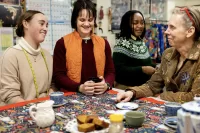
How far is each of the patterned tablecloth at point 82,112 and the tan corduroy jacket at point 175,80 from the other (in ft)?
0.56

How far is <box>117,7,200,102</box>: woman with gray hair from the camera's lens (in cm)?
160

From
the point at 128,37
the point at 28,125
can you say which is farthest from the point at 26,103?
the point at 128,37

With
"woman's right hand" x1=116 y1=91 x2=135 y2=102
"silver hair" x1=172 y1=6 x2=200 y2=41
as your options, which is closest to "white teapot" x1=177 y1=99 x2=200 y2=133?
"woman's right hand" x1=116 y1=91 x2=135 y2=102

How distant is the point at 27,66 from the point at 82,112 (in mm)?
829

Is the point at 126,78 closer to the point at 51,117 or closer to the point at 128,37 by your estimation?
the point at 128,37

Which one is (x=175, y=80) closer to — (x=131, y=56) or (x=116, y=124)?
(x=116, y=124)

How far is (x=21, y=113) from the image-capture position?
4.47ft

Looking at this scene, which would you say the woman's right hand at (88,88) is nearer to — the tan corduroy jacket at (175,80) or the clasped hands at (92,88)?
the clasped hands at (92,88)

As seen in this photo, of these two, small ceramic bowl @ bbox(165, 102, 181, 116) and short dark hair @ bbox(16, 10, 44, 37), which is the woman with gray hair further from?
short dark hair @ bbox(16, 10, 44, 37)

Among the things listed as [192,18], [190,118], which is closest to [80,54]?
[192,18]

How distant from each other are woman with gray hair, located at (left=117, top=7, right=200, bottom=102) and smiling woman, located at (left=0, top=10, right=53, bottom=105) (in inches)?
31.1

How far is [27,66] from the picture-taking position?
1.95 meters

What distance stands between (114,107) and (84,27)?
3.02 feet

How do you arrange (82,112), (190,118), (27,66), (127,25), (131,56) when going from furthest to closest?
(127,25), (131,56), (27,66), (82,112), (190,118)
